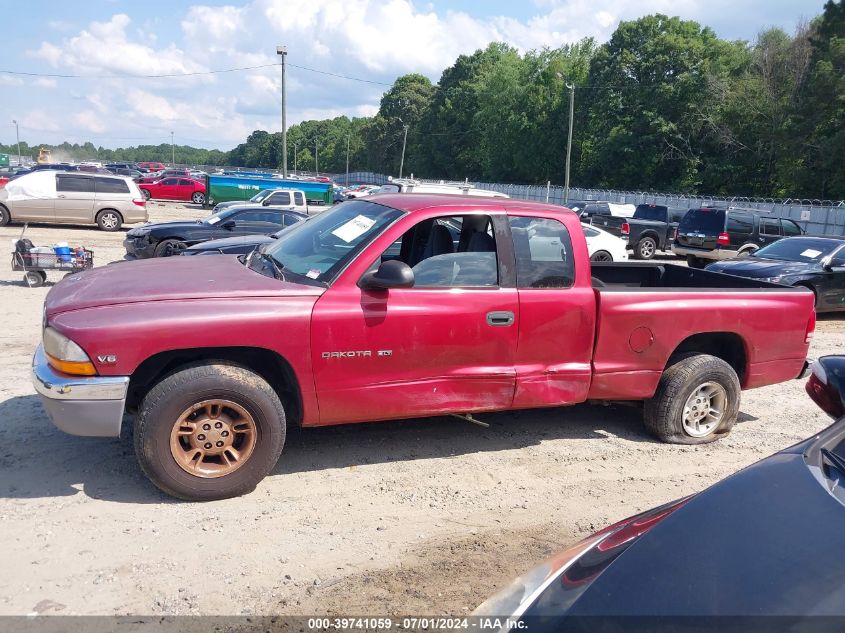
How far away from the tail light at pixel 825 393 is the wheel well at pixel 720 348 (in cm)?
191

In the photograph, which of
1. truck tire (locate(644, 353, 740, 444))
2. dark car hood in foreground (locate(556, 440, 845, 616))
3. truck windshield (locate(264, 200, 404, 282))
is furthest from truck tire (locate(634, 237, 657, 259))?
dark car hood in foreground (locate(556, 440, 845, 616))

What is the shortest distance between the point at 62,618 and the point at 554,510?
8.99ft

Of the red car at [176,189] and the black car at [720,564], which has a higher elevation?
the red car at [176,189]

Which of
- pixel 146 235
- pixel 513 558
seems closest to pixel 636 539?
pixel 513 558

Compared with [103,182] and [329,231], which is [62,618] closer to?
[329,231]

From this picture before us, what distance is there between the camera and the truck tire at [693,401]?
551 cm

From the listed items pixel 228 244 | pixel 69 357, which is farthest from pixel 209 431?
pixel 228 244

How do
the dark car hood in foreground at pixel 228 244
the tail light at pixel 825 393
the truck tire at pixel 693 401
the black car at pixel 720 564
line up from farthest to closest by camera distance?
the dark car hood in foreground at pixel 228 244
the truck tire at pixel 693 401
the tail light at pixel 825 393
the black car at pixel 720 564

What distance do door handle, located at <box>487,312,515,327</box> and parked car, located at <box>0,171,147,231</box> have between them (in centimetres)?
1982

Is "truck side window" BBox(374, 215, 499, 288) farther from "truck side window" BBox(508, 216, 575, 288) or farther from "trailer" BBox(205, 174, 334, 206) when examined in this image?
"trailer" BBox(205, 174, 334, 206)

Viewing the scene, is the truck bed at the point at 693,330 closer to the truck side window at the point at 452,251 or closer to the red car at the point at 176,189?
the truck side window at the point at 452,251

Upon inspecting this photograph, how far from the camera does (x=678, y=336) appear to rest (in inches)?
214

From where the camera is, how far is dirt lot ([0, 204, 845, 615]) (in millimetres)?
3418

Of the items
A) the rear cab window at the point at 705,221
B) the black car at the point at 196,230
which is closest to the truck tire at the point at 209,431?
the black car at the point at 196,230
